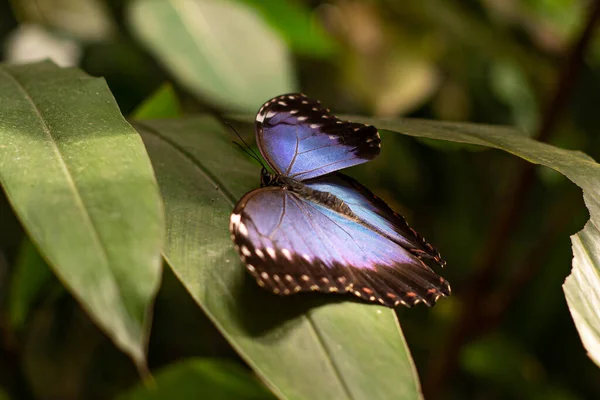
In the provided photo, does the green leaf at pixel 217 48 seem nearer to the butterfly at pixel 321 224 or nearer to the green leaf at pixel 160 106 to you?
the green leaf at pixel 160 106

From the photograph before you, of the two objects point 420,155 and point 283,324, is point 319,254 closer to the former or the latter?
point 283,324

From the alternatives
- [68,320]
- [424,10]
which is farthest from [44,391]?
[424,10]

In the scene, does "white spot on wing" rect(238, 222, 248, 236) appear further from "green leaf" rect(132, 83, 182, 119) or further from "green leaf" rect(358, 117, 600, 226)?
"green leaf" rect(132, 83, 182, 119)

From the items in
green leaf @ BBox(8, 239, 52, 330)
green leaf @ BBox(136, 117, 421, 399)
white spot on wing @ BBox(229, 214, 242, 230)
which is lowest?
green leaf @ BBox(8, 239, 52, 330)

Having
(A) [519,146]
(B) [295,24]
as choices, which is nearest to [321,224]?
(A) [519,146]

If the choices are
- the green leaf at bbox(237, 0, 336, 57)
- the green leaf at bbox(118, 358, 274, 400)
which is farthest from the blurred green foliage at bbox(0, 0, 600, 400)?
the green leaf at bbox(118, 358, 274, 400)

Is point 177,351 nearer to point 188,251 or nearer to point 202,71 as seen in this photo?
point 202,71
